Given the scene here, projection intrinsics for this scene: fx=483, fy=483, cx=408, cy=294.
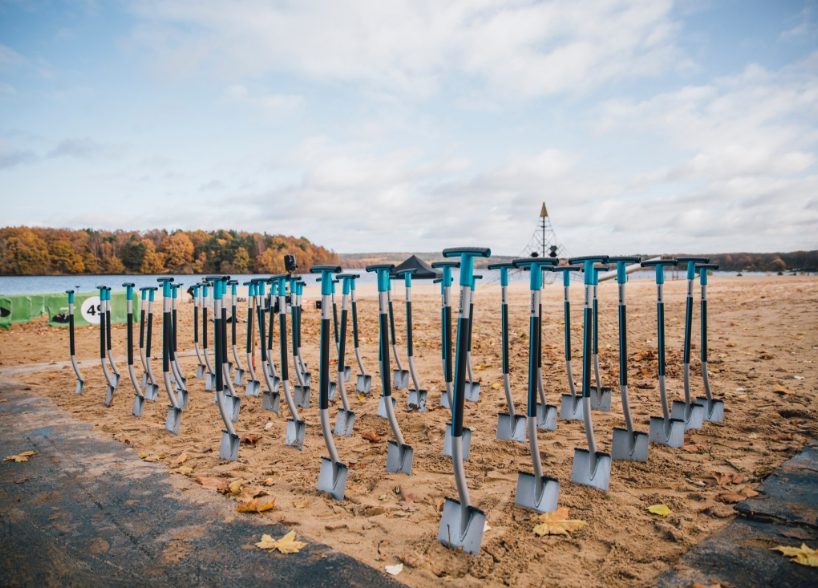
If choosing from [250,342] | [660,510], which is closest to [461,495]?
[660,510]

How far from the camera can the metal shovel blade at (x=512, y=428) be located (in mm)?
4582

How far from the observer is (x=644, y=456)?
3.91m

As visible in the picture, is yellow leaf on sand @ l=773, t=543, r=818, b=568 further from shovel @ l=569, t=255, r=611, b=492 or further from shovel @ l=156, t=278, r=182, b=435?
shovel @ l=156, t=278, r=182, b=435

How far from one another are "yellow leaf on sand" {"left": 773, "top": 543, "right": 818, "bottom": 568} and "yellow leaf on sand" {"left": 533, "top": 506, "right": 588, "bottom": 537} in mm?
973

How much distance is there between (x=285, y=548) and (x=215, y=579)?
378 mm

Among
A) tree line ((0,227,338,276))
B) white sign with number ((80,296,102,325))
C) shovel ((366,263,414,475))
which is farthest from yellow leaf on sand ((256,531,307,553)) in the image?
tree line ((0,227,338,276))

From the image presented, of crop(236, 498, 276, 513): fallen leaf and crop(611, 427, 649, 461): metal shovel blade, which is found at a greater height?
crop(611, 427, 649, 461): metal shovel blade

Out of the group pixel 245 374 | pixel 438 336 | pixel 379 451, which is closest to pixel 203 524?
pixel 379 451

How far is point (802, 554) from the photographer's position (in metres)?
2.41

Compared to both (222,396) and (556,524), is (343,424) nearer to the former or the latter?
(222,396)

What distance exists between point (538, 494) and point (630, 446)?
126 cm

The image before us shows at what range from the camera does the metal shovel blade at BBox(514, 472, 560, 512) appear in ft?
10.1

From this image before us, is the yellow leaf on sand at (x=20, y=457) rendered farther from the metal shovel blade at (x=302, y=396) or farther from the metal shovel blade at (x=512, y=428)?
the metal shovel blade at (x=512, y=428)

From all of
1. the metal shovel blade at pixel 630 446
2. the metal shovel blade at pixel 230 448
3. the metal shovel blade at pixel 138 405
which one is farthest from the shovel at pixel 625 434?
the metal shovel blade at pixel 138 405
